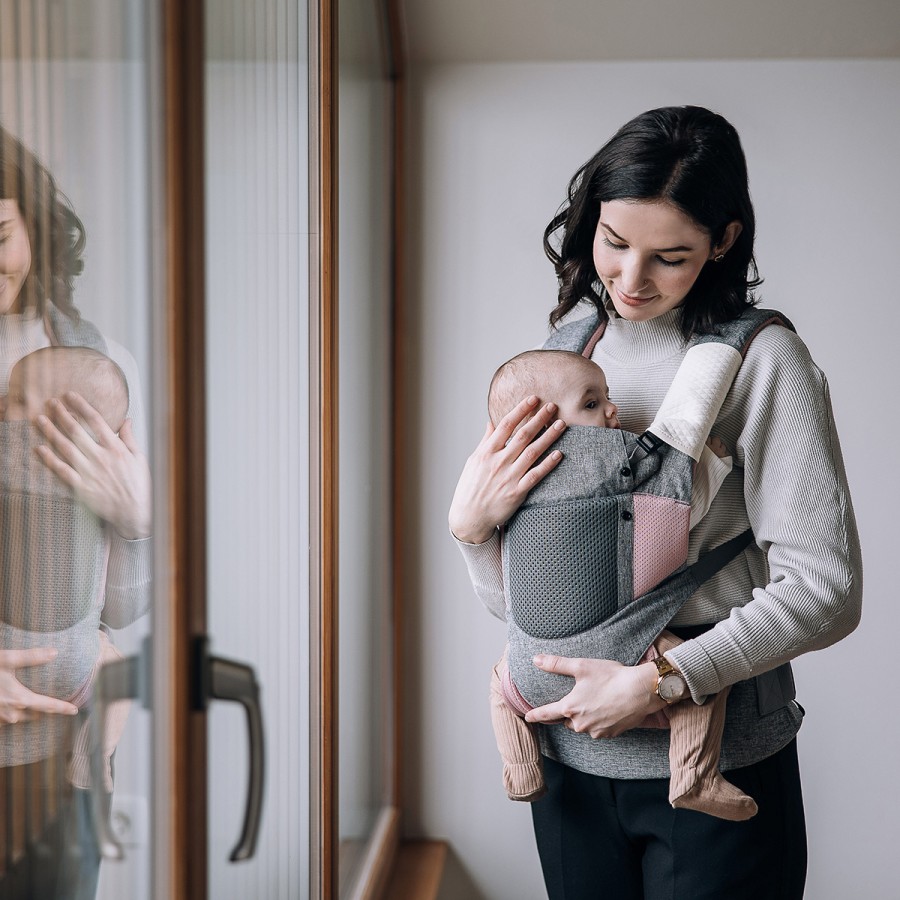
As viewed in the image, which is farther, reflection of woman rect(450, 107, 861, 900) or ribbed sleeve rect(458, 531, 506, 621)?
ribbed sleeve rect(458, 531, 506, 621)

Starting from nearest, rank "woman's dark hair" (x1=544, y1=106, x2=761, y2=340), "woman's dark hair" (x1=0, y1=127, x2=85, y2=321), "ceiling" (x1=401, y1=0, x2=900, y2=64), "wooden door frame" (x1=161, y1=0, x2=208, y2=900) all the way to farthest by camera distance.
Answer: "woman's dark hair" (x1=0, y1=127, x2=85, y2=321) → "wooden door frame" (x1=161, y1=0, x2=208, y2=900) → "woman's dark hair" (x1=544, y1=106, x2=761, y2=340) → "ceiling" (x1=401, y1=0, x2=900, y2=64)

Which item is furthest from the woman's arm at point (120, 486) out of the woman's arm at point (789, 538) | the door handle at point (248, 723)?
the woman's arm at point (789, 538)

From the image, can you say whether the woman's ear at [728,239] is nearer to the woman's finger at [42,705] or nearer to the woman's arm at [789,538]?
the woman's arm at [789,538]

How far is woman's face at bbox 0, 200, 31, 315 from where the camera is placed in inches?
24.7

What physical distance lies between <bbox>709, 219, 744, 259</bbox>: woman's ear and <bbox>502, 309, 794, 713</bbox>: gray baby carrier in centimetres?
12

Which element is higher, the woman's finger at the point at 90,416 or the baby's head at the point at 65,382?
the baby's head at the point at 65,382

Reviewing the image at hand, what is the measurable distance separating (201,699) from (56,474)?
0.76 ft

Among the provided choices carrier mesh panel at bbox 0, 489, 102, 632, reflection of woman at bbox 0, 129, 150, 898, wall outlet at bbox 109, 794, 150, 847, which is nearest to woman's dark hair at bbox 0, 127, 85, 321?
reflection of woman at bbox 0, 129, 150, 898

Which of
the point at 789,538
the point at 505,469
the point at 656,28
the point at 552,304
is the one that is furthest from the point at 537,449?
the point at 656,28

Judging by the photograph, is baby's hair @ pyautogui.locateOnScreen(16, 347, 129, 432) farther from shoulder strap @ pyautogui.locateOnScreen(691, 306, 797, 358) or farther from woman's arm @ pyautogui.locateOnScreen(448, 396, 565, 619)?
shoulder strap @ pyautogui.locateOnScreen(691, 306, 797, 358)

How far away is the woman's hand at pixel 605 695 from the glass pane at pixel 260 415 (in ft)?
1.10

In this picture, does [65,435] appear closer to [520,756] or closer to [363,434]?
[520,756]

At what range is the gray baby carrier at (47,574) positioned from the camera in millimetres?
630

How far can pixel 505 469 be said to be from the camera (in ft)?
3.68
